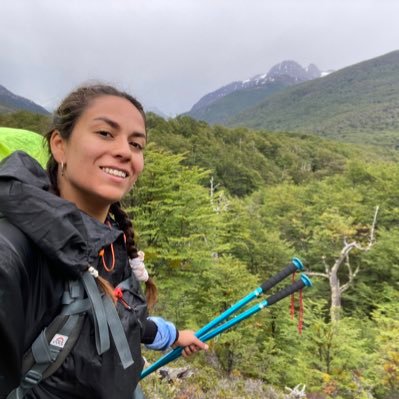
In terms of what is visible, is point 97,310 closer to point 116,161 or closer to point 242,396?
point 116,161

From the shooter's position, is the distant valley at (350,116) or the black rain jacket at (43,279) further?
the distant valley at (350,116)

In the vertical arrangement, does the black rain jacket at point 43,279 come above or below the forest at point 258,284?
above

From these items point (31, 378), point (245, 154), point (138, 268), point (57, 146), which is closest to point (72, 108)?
point (57, 146)

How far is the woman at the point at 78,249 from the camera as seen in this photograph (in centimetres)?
88

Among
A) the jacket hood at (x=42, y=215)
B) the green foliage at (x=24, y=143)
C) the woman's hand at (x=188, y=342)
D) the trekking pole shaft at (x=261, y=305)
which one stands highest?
the green foliage at (x=24, y=143)

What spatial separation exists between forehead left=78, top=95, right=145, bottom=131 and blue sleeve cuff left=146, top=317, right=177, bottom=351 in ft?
3.26

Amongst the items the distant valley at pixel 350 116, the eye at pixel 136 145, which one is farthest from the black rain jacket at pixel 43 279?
the distant valley at pixel 350 116

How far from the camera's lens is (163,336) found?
5.65 ft

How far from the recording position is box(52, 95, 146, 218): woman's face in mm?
1180

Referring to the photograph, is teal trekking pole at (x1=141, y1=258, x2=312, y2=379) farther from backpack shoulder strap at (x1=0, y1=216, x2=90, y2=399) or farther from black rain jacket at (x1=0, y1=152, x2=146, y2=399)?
backpack shoulder strap at (x1=0, y1=216, x2=90, y2=399)

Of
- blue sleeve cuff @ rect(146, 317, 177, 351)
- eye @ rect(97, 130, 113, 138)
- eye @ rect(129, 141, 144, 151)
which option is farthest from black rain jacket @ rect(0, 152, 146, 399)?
blue sleeve cuff @ rect(146, 317, 177, 351)

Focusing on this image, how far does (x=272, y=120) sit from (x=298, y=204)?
161850 millimetres

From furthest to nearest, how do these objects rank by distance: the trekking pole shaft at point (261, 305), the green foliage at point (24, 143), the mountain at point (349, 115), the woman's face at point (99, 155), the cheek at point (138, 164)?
the mountain at point (349, 115)
the trekking pole shaft at point (261, 305)
the green foliage at point (24, 143)
the cheek at point (138, 164)
the woman's face at point (99, 155)

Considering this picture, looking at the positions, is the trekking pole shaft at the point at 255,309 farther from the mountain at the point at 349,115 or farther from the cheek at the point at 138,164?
the mountain at the point at 349,115
